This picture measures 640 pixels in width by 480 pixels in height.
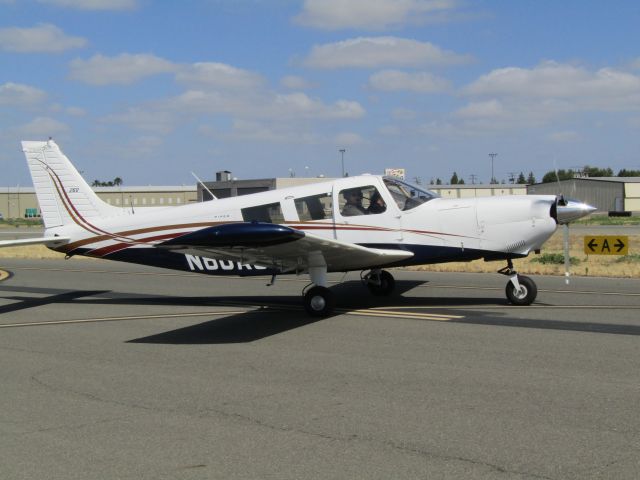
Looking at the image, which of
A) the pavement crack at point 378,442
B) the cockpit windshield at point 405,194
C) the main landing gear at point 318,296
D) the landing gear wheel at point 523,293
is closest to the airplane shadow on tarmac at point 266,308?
the main landing gear at point 318,296

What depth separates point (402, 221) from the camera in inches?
452

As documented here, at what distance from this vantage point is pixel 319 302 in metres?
10.9

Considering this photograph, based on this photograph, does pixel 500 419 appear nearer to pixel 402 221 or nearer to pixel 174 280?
pixel 402 221

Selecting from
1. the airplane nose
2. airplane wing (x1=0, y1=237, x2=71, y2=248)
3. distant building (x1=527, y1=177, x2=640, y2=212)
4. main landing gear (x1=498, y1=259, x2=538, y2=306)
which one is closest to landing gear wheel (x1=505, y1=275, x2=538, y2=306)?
main landing gear (x1=498, y1=259, x2=538, y2=306)

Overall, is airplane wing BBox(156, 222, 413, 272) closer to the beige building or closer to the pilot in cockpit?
the pilot in cockpit

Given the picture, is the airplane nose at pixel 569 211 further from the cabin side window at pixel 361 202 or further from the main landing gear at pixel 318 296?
the main landing gear at pixel 318 296

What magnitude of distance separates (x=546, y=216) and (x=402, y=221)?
2.32 metres

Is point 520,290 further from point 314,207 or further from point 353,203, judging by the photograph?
point 314,207

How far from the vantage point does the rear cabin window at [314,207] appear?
38.7ft

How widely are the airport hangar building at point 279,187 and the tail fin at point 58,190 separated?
920mm

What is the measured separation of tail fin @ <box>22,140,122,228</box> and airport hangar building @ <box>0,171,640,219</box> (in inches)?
36.2

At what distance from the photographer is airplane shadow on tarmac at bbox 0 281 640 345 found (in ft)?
31.2

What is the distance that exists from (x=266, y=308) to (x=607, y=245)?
9.49 metres

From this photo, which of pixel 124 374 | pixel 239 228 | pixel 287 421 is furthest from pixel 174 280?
pixel 287 421
